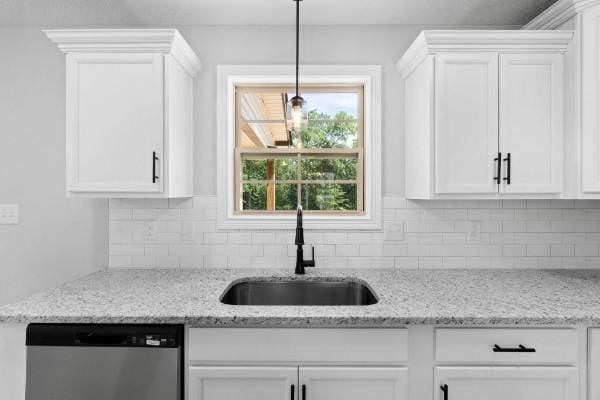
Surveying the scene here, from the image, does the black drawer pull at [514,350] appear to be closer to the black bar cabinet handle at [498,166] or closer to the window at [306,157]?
the black bar cabinet handle at [498,166]

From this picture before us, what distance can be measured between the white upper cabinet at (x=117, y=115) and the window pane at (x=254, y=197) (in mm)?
666

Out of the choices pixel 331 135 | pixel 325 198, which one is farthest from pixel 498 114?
pixel 325 198

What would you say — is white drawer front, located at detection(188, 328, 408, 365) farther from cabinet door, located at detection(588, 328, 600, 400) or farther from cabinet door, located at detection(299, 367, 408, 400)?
cabinet door, located at detection(588, 328, 600, 400)

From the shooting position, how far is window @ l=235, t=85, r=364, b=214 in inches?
96.8

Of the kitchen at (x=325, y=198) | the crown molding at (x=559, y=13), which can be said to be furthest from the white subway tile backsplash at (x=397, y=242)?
the crown molding at (x=559, y=13)

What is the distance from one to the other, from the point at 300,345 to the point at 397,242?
1.08 m

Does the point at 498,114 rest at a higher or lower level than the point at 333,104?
lower

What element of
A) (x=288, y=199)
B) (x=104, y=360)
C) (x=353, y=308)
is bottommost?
(x=104, y=360)

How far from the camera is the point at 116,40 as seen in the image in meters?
1.87

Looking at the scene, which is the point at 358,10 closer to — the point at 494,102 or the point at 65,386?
the point at 494,102

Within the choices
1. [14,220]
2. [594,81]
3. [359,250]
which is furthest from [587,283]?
[14,220]

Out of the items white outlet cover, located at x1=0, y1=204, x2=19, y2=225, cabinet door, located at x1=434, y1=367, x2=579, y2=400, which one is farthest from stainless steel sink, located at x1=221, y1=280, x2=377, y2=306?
white outlet cover, located at x1=0, y1=204, x2=19, y2=225

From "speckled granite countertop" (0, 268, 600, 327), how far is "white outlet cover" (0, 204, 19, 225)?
762mm

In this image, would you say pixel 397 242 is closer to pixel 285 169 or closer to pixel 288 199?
pixel 288 199
